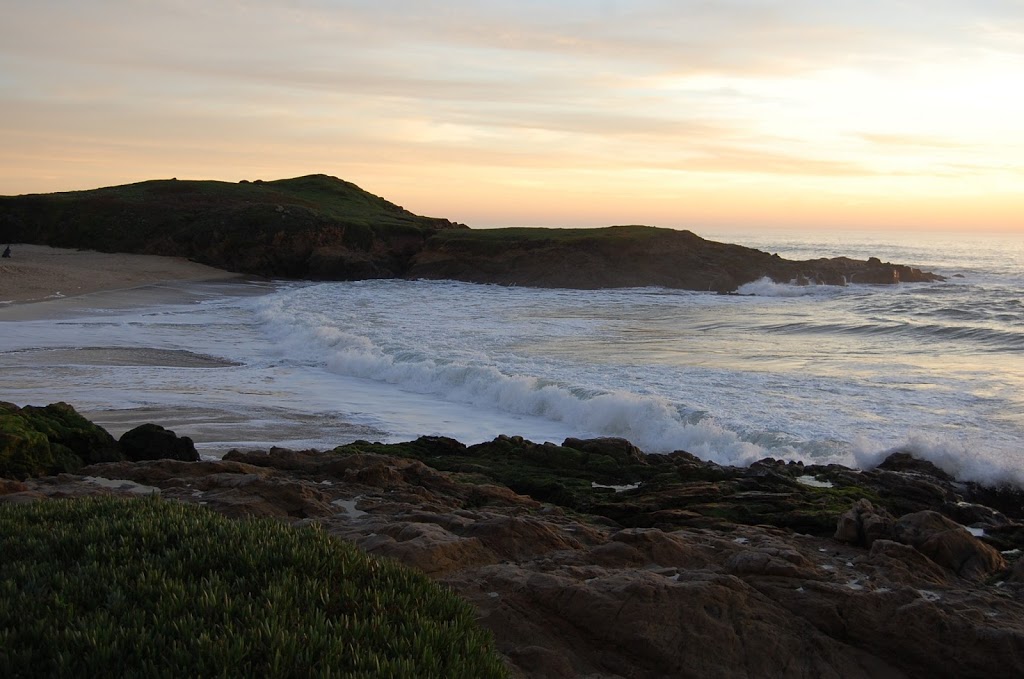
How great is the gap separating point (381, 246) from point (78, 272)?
23799mm

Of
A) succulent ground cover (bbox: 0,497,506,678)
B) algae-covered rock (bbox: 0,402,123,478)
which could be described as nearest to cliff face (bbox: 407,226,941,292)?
algae-covered rock (bbox: 0,402,123,478)

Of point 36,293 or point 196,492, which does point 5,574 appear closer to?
point 196,492

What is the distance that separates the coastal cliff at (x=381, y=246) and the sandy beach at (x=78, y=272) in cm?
275

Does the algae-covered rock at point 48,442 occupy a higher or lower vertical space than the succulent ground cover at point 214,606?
lower

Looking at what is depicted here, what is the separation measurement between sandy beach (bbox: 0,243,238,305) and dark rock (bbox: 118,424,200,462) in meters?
25.6

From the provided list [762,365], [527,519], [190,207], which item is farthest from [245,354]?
[190,207]

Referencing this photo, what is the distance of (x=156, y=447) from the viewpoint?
11367 mm

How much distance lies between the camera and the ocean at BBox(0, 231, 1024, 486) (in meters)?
14.9

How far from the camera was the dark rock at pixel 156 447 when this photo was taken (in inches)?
447

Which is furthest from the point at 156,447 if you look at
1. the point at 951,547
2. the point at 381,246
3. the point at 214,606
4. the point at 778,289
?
the point at 381,246

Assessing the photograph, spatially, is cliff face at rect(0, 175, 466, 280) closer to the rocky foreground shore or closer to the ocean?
the ocean

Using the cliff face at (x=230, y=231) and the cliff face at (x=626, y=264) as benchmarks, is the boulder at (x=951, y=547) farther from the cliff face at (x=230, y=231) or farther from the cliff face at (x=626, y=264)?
the cliff face at (x=230, y=231)

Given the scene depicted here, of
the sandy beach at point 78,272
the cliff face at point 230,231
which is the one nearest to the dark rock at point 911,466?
the sandy beach at point 78,272

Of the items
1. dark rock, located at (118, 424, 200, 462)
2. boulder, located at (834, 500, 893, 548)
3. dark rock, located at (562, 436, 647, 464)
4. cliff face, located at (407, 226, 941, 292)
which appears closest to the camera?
Result: boulder, located at (834, 500, 893, 548)
